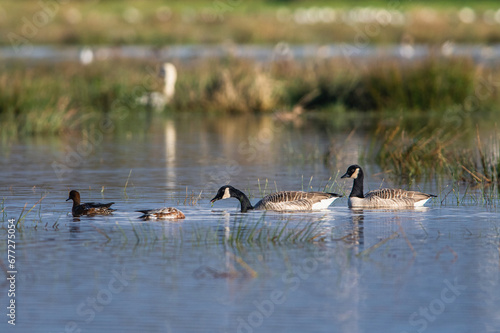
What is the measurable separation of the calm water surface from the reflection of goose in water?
46.6ft

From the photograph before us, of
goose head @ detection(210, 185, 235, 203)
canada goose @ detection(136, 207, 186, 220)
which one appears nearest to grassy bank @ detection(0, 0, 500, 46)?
goose head @ detection(210, 185, 235, 203)

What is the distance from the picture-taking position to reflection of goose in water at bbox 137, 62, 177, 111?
32.6 metres

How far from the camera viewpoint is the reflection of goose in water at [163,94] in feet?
107

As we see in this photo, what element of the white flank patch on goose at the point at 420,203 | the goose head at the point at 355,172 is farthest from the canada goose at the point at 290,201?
the white flank patch on goose at the point at 420,203

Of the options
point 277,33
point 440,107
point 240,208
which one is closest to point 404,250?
point 240,208

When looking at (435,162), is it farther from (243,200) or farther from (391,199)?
(243,200)

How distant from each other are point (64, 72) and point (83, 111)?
5.03 meters

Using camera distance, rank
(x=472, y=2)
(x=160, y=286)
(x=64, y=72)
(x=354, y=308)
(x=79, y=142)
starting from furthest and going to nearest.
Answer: (x=472, y=2)
(x=64, y=72)
(x=79, y=142)
(x=160, y=286)
(x=354, y=308)

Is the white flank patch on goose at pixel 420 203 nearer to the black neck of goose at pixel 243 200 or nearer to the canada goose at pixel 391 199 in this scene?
the canada goose at pixel 391 199

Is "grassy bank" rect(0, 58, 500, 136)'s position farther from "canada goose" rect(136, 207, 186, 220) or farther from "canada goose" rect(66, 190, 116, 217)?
"canada goose" rect(136, 207, 186, 220)

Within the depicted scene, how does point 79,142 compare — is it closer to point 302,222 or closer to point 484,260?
point 302,222

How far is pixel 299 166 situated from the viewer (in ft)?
66.6

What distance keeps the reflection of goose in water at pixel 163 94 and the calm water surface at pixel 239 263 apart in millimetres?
14192

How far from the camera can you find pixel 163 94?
3312 centimetres
